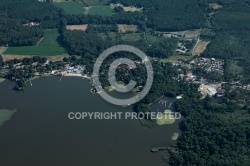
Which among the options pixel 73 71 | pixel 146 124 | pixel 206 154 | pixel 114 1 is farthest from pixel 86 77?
pixel 114 1

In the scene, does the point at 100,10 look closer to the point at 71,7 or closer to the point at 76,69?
the point at 71,7

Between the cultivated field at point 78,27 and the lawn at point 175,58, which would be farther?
the cultivated field at point 78,27

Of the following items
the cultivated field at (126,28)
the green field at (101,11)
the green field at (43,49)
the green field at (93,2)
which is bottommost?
the green field at (43,49)

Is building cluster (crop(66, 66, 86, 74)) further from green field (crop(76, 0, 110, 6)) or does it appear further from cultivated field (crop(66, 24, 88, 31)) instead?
green field (crop(76, 0, 110, 6))

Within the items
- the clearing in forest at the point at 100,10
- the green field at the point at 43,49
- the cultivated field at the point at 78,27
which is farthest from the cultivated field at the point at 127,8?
the green field at the point at 43,49

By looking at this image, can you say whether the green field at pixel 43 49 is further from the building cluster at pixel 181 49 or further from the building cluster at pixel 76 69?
the building cluster at pixel 181 49

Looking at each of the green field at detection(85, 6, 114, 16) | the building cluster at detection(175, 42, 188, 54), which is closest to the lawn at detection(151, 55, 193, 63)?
the building cluster at detection(175, 42, 188, 54)

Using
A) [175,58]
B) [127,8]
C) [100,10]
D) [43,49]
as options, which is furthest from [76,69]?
[127,8]
